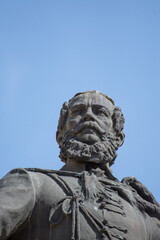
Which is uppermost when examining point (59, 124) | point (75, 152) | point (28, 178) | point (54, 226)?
point (59, 124)

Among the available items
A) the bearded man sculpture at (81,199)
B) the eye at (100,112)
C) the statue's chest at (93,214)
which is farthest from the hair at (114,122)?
the statue's chest at (93,214)

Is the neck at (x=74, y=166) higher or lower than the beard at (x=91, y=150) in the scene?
lower

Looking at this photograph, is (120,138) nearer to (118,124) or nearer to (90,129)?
(118,124)

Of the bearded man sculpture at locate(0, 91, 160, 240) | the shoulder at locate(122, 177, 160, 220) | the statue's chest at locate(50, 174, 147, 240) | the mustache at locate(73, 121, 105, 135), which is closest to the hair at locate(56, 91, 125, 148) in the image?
the bearded man sculpture at locate(0, 91, 160, 240)

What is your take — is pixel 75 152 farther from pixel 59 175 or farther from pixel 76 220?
pixel 76 220

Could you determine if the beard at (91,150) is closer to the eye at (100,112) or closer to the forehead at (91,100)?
the eye at (100,112)

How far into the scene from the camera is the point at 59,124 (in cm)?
1145

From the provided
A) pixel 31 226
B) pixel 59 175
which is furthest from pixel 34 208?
pixel 59 175

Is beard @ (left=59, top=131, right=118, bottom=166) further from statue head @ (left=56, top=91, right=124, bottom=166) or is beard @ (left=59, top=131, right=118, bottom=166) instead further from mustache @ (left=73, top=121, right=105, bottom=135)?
mustache @ (left=73, top=121, right=105, bottom=135)

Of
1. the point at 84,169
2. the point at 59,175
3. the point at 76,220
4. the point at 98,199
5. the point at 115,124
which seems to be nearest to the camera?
the point at 76,220

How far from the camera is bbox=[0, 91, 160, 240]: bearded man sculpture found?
8.32m

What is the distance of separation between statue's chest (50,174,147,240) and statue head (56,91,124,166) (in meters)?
1.10

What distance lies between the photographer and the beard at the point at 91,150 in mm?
10289

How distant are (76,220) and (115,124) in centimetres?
317
